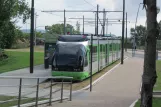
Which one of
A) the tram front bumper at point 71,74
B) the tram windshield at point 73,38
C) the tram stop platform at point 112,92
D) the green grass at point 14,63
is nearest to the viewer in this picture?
the tram stop platform at point 112,92

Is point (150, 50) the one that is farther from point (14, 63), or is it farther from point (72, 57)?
point (14, 63)

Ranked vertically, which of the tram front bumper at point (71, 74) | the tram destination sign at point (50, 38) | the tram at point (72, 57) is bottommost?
the tram front bumper at point (71, 74)

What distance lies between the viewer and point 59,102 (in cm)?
1614

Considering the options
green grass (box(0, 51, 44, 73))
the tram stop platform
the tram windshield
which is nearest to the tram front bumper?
the tram stop platform

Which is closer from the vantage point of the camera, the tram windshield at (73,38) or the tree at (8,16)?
the tram windshield at (73,38)

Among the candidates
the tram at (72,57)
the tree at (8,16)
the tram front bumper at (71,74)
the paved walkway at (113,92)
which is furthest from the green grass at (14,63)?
the paved walkway at (113,92)

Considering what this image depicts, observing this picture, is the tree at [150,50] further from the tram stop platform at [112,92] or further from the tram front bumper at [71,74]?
the tram front bumper at [71,74]

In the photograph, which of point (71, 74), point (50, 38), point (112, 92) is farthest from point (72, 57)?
point (50, 38)

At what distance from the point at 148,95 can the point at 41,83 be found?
644 cm

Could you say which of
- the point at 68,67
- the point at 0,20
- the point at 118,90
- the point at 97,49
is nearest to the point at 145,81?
the point at 118,90

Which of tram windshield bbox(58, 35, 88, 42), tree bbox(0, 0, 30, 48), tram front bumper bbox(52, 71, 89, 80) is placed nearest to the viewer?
tram front bumper bbox(52, 71, 89, 80)

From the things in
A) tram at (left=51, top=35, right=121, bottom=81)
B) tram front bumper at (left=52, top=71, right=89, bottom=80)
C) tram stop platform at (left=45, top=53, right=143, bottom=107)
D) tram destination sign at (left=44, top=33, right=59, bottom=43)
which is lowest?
tram stop platform at (left=45, top=53, right=143, bottom=107)

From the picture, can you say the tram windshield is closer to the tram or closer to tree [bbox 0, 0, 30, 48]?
the tram

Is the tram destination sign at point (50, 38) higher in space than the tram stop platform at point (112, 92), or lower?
higher
